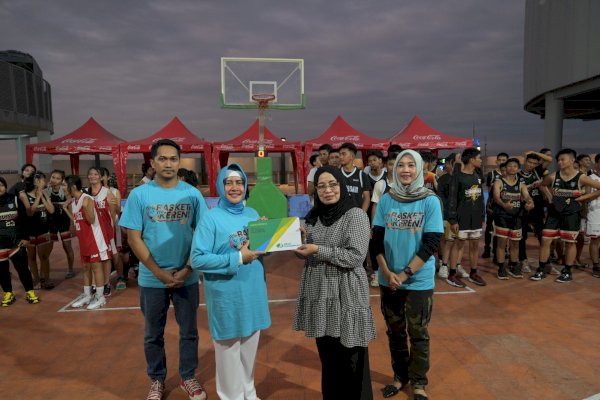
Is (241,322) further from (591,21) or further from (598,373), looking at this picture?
(591,21)

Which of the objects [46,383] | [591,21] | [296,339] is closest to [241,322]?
[296,339]

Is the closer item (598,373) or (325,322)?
(325,322)

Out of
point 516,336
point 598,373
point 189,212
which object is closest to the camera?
point 189,212

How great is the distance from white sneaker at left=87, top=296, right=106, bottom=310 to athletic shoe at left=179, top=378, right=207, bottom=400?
9.10ft

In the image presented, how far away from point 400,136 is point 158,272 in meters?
14.6

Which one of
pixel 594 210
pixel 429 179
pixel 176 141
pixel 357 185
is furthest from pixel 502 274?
pixel 176 141

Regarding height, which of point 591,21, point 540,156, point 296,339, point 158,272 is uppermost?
point 591,21

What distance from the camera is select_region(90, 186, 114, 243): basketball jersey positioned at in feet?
17.4

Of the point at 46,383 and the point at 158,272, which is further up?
the point at 158,272

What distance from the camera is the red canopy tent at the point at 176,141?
1511 cm

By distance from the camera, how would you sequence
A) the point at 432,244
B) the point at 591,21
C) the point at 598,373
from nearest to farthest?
the point at 432,244, the point at 598,373, the point at 591,21

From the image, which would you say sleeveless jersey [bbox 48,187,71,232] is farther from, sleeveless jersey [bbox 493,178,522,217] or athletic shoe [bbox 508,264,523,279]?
athletic shoe [bbox 508,264,523,279]

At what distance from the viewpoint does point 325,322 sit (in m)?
2.31

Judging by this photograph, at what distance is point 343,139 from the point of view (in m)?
16.0
